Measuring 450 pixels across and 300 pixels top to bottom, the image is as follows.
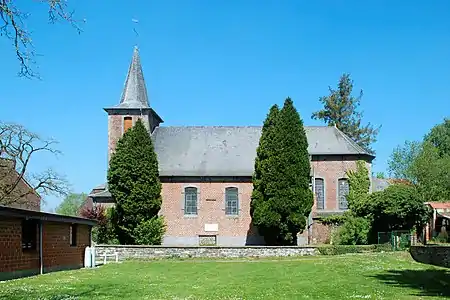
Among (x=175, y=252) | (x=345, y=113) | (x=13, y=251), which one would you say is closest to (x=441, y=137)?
(x=345, y=113)

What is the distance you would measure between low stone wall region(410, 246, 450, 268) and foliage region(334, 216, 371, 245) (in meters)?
9.98

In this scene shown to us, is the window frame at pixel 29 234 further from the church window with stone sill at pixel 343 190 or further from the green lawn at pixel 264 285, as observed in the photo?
the church window with stone sill at pixel 343 190

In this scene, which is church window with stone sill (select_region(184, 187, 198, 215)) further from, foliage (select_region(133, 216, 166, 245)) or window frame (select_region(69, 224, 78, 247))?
window frame (select_region(69, 224, 78, 247))

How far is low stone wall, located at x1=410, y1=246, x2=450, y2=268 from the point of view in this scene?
22.6 meters

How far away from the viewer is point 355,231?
125ft

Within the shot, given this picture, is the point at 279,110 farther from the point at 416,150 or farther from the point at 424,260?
the point at 416,150

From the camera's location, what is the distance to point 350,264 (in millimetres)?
23359

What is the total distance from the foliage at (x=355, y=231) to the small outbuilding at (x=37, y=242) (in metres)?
18.5

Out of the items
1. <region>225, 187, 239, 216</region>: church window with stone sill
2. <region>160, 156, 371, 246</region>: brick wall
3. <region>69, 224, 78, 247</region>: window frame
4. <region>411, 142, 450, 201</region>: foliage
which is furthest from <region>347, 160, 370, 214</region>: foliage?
<region>69, 224, 78, 247</region>: window frame

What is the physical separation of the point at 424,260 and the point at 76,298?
17954mm

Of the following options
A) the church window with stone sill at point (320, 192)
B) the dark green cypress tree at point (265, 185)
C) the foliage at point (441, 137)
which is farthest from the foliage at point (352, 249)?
the foliage at point (441, 137)

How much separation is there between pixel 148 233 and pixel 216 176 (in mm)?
6981

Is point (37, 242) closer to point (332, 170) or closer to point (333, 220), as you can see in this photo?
point (333, 220)

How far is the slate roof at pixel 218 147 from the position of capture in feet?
139
